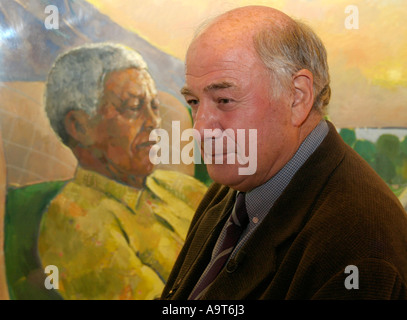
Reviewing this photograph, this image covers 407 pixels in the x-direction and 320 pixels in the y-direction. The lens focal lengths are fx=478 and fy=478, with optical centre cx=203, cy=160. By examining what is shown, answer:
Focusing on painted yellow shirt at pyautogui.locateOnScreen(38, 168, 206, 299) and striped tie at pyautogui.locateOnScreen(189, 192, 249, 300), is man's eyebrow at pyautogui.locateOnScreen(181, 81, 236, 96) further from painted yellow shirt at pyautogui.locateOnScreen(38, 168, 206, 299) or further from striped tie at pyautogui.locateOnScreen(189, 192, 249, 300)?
painted yellow shirt at pyautogui.locateOnScreen(38, 168, 206, 299)

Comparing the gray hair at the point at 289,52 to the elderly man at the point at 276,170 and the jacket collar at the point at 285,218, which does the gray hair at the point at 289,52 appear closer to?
the elderly man at the point at 276,170

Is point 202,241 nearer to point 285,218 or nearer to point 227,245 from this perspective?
point 227,245

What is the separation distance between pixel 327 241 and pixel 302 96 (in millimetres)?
453

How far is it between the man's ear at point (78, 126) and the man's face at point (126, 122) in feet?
0.15

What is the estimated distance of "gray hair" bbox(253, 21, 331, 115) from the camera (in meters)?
1.29

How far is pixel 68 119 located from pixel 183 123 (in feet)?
2.17

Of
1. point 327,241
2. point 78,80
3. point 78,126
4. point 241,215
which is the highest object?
point 78,80

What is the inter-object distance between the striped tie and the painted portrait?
1.48 meters

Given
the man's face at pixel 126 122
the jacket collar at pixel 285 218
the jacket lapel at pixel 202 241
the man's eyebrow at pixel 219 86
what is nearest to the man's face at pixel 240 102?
the man's eyebrow at pixel 219 86

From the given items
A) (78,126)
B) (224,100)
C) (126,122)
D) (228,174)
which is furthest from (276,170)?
(78,126)

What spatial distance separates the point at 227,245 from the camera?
135cm

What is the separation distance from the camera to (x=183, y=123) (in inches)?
112

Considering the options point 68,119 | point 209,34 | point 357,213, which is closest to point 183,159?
point 68,119
